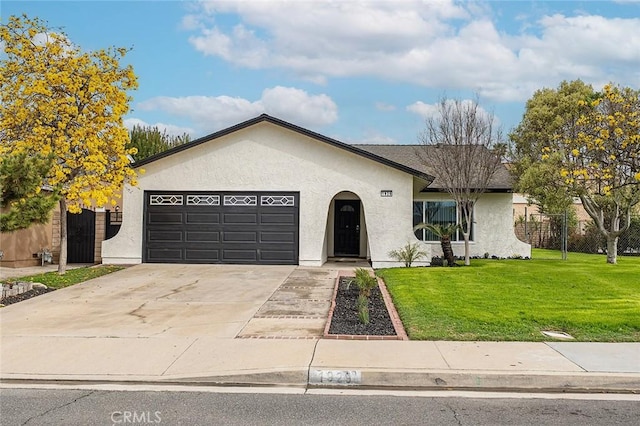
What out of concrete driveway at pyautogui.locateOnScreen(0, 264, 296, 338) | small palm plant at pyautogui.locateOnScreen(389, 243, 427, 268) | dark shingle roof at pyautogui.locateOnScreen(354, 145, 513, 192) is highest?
dark shingle roof at pyautogui.locateOnScreen(354, 145, 513, 192)

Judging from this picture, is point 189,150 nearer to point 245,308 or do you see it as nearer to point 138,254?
point 138,254

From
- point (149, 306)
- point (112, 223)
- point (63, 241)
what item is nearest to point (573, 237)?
point (112, 223)

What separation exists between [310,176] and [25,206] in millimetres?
8784

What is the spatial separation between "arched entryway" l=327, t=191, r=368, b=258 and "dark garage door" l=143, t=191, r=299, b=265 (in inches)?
137

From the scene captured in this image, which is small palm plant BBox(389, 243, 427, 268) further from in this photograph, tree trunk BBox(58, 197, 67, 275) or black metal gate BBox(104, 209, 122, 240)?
tree trunk BBox(58, 197, 67, 275)

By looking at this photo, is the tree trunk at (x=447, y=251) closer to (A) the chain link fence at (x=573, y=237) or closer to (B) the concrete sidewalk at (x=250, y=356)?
(A) the chain link fence at (x=573, y=237)

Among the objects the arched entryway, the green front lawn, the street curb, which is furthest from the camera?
the arched entryway

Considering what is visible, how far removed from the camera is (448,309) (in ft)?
31.8

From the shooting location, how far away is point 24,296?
37.5 feet

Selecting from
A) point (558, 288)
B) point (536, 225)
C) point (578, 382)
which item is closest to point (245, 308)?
point (578, 382)

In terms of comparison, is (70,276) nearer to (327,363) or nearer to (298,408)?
(327,363)

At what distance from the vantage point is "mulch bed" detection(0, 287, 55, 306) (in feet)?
35.5

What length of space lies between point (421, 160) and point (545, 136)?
4.31 metres

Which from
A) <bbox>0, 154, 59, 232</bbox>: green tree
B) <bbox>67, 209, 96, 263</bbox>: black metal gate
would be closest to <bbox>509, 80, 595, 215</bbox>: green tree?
<bbox>0, 154, 59, 232</bbox>: green tree
